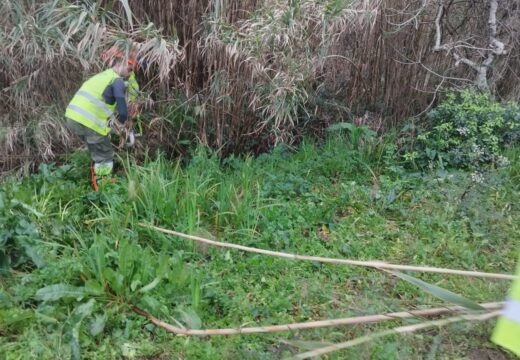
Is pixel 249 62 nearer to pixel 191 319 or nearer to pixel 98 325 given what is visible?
pixel 191 319

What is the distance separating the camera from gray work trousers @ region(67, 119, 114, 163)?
4.05 meters

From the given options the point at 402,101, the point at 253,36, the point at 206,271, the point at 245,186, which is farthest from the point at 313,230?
the point at 402,101

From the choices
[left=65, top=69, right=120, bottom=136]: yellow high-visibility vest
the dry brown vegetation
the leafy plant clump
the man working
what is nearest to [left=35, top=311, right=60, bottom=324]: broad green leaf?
the man working

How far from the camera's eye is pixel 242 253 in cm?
307

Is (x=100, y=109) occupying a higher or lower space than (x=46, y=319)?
higher

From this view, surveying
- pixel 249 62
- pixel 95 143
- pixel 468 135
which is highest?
pixel 249 62

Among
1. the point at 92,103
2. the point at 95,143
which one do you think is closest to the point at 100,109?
the point at 92,103

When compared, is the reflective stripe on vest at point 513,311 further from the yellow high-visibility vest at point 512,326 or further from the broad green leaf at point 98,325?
the broad green leaf at point 98,325

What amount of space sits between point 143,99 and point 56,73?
93 cm

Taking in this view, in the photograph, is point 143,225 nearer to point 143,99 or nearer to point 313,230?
point 313,230

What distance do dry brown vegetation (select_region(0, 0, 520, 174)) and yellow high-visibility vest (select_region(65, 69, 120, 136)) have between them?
314 millimetres

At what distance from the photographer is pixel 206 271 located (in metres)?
2.87

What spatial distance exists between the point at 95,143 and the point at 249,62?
5.24ft

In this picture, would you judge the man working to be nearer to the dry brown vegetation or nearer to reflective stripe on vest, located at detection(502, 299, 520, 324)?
the dry brown vegetation
